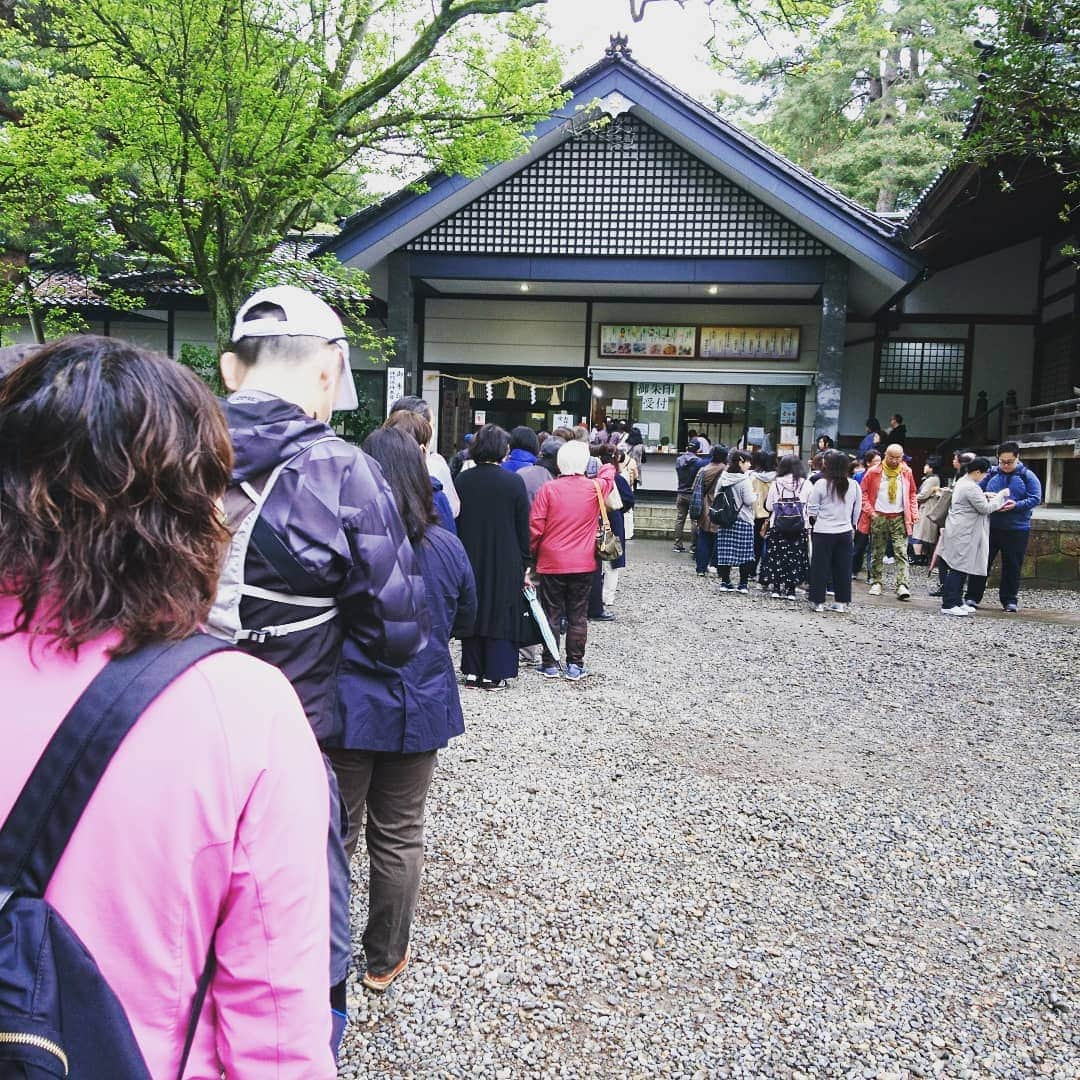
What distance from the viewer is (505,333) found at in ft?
54.3

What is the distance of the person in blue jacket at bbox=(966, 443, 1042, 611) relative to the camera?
344 inches

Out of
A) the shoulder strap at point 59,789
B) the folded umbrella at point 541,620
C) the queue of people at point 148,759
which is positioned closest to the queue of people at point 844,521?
the folded umbrella at point 541,620

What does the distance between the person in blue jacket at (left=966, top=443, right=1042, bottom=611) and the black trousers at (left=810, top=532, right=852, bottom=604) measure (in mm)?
1499

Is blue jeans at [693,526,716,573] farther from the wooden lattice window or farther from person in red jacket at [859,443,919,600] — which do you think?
the wooden lattice window

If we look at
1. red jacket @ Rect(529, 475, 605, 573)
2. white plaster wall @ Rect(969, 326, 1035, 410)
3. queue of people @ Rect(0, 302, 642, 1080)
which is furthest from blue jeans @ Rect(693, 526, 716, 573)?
queue of people @ Rect(0, 302, 642, 1080)

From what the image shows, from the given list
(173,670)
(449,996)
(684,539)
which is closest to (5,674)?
(173,670)

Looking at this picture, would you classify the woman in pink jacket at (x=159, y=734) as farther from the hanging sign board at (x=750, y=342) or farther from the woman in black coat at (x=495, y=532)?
the hanging sign board at (x=750, y=342)

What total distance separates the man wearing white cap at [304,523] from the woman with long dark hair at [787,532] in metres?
7.74

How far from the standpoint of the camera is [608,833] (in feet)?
12.0

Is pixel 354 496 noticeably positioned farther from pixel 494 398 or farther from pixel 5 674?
pixel 494 398

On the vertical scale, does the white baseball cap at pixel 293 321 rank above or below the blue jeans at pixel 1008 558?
above

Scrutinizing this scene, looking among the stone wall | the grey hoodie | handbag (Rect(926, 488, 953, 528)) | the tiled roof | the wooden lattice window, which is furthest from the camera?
the wooden lattice window

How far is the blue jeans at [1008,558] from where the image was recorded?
29.3ft

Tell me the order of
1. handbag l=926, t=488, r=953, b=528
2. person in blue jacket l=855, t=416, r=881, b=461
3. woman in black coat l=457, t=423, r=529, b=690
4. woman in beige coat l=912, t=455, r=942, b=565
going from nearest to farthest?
woman in black coat l=457, t=423, r=529, b=690, handbag l=926, t=488, r=953, b=528, woman in beige coat l=912, t=455, r=942, b=565, person in blue jacket l=855, t=416, r=881, b=461
